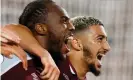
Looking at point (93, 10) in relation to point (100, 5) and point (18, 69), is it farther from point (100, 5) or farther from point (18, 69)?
point (18, 69)

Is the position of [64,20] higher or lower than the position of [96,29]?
higher

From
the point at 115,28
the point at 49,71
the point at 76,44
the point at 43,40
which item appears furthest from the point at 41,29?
the point at 115,28

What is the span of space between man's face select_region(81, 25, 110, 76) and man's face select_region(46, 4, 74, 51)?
0.48 metres

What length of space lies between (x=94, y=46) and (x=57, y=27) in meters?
0.53

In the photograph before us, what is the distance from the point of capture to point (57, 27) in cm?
133

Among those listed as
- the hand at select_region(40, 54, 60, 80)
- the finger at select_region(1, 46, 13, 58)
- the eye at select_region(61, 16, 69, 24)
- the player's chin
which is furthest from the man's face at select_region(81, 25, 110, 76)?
the finger at select_region(1, 46, 13, 58)

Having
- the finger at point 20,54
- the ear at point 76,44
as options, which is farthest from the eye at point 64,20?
the ear at point 76,44

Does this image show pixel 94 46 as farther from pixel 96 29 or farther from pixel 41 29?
pixel 41 29

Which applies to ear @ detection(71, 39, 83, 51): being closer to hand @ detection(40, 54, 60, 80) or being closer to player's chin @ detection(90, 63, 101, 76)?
player's chin @ detection(90, 63, 101, 76)

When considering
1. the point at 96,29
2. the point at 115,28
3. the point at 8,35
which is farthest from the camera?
the point at 115,28

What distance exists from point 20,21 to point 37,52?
0.16m

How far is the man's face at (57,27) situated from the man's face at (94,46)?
0.48 metres

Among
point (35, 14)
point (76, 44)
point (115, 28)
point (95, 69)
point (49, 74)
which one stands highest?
point (35, 14)

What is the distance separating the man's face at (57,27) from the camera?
133 cm
